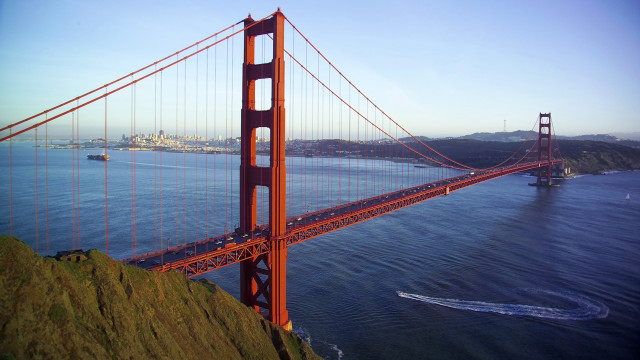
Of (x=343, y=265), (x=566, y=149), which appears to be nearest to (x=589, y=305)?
(x=343, y=265)

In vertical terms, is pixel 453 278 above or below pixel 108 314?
below

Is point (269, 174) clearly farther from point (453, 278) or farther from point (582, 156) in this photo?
point (582, 156)

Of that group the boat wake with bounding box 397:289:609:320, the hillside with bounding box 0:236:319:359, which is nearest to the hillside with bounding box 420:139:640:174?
the boat wake with bounding box 397:289:609:320

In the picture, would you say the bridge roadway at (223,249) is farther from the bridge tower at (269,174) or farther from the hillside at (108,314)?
the hillside at (108,314)

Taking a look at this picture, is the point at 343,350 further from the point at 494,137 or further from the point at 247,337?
the point at 494,137

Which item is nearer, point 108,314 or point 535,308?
point 108,314

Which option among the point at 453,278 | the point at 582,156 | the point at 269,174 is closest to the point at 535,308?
the point at 453,278

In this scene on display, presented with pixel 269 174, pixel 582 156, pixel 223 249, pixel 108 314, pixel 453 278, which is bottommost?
pixel 453 278
